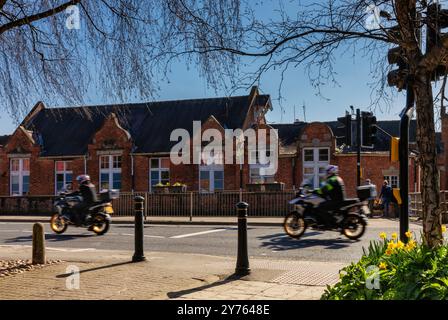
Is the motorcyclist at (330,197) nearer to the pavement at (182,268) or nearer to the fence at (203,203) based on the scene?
the pavement at (182,268)

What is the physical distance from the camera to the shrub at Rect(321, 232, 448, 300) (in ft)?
12.0

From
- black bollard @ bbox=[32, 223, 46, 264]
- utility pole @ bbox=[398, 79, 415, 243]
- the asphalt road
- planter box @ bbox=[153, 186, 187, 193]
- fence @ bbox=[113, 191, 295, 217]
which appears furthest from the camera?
planter box @ bbox=[153, 186, 187, 193]

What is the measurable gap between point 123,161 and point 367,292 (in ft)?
106

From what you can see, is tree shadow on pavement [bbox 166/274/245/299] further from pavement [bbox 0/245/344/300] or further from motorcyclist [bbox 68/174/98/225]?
motorcyclist [bbox 68/174/98/225]

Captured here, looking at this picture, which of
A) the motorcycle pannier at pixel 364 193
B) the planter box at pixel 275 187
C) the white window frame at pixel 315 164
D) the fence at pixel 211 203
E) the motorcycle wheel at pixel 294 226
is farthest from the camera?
the white window frame at pixel 315 164

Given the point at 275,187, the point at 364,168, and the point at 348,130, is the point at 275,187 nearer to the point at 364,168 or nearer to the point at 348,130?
the point at 348,130

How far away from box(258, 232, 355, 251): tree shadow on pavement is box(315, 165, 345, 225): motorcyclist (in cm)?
56

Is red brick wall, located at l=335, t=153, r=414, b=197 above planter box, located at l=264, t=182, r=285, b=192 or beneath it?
above

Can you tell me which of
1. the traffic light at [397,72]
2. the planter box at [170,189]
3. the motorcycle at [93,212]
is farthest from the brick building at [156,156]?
the traffic light at [397,72]

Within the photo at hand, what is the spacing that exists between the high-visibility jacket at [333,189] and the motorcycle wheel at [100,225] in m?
6.41

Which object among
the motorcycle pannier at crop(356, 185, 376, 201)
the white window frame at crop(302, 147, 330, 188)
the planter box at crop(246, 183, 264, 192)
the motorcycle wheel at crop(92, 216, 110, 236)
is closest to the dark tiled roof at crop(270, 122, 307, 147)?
the white window frame at crop(302, 147, 330, 188)

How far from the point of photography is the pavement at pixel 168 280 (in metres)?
6.40
